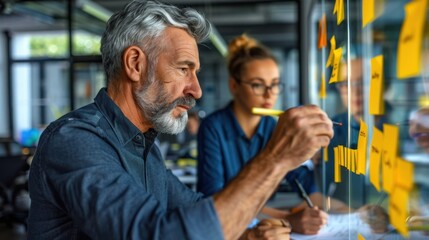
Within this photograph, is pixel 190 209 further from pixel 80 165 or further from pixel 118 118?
pixel 118 118

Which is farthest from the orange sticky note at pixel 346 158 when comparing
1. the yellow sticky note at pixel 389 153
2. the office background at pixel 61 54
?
the office background at pixel 61 54

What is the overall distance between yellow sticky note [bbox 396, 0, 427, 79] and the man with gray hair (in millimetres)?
241

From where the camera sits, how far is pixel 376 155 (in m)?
0.93

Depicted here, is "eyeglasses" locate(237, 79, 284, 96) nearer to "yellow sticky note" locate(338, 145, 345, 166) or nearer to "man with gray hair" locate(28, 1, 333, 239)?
"man with gray hair" locate(28, 1, 333, 239)

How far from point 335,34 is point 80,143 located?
0.88 metres

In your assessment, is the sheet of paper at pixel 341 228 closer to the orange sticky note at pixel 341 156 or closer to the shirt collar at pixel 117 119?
the orange sticky note at pixel 341 156

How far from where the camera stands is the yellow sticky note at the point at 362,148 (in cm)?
110

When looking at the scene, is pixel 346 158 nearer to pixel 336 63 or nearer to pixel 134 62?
pixel 336 63

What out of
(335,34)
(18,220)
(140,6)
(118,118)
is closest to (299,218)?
(335,34)

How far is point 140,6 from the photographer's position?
4.18 feet

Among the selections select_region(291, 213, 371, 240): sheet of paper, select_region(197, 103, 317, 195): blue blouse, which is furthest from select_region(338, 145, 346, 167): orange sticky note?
select_region(197, 103, 317, 195): blue blouse

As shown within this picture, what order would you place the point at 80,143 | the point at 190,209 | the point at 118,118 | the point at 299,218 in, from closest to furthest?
1. the point at 190,209
2. the point at 80,143
3. the point at 118,118
4. the point at 299,218

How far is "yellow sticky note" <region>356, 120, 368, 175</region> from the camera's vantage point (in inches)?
43.5

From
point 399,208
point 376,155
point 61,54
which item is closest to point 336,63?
point 376,155
